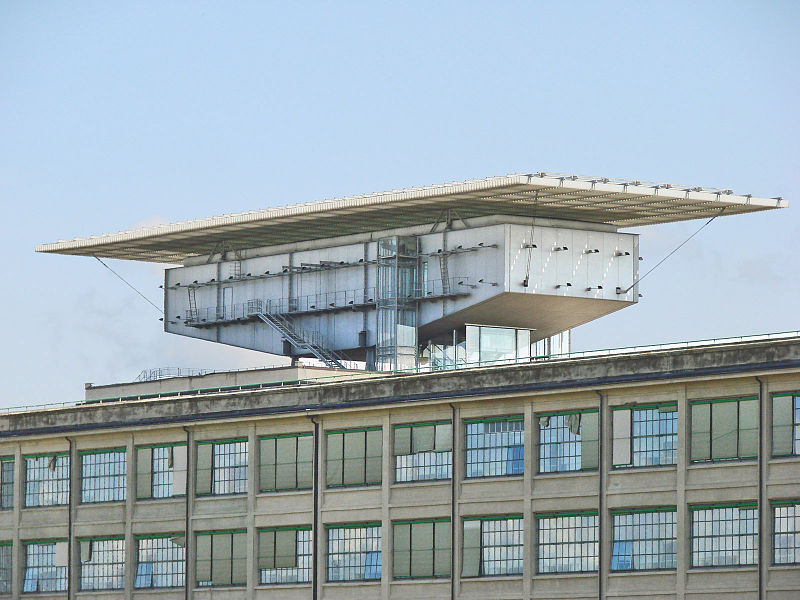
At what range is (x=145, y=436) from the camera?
7988 centimetres

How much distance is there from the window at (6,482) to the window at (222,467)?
11052 millimetres

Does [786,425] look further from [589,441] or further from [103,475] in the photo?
[103,475]

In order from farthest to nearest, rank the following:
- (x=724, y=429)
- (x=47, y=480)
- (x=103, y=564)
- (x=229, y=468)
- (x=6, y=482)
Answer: (x=6, y=482) → (x=47, y=480) → (x=103, y=564) → (x=229, y=468) → (x=724, y=429)

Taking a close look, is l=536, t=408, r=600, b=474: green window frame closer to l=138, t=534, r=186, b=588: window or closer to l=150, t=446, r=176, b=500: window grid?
l=138, t=534, r=186, b=588: window

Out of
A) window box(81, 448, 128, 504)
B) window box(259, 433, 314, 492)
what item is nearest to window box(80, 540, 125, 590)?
window box(81, 448, 128, 504)

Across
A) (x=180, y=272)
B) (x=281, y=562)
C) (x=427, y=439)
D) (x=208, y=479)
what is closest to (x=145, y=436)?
(x=208, y=479)

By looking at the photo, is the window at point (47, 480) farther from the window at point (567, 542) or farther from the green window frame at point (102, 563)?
the window at point (567, 542)

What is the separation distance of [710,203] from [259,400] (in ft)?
94.6

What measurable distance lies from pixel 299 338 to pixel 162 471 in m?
23.8

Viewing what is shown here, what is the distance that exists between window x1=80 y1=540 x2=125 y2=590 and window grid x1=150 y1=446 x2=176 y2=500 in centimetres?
301

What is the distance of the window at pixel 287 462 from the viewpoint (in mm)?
74688

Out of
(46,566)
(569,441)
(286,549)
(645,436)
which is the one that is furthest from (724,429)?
(46,566)

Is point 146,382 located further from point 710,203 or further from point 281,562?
point 710,203

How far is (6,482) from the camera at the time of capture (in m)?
84.7
